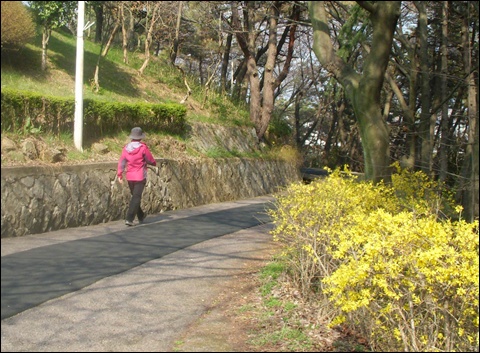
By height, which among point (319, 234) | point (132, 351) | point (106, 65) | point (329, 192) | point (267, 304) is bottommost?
point (267, 304)

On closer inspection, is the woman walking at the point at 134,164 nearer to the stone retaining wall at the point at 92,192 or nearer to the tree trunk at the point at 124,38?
the stone retaining wall at the point at 92,192

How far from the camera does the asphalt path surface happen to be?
3.05 m

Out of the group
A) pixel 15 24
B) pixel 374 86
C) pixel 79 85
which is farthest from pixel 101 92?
pixel 374 86

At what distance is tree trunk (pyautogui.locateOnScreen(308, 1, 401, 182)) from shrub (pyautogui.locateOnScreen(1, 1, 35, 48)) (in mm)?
6905

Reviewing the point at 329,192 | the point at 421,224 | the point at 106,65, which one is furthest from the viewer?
the point at 329,192

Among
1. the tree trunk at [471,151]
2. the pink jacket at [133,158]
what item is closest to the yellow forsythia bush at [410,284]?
the tree trunk at [471,151]

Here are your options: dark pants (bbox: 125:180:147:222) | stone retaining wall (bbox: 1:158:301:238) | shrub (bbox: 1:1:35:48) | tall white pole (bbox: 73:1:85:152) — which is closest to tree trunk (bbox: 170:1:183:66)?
stone retaining wall (bbox: 1:158:301:238)

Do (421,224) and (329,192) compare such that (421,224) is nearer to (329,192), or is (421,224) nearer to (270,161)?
(329,192)

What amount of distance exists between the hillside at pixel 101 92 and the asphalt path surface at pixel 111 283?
539 millimetres

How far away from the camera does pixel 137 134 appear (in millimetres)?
4879

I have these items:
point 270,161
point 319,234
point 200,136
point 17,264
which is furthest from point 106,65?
point 270,161

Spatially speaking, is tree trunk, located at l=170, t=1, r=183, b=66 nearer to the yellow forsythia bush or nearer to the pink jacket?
the pink jacket

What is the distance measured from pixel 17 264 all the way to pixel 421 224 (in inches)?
142

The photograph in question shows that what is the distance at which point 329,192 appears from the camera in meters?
7.01
